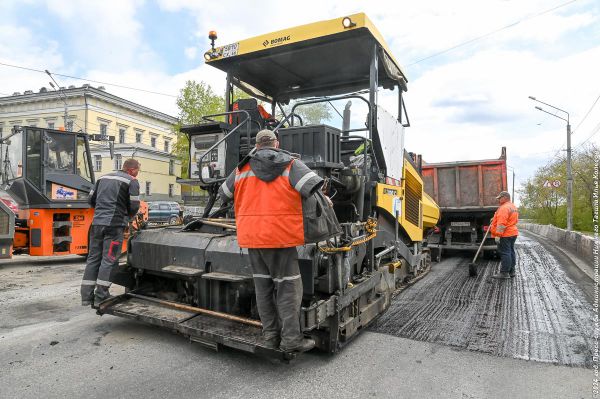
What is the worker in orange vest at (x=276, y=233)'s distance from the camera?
294 cm

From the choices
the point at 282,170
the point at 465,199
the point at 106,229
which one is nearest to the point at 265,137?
the point at 282,170

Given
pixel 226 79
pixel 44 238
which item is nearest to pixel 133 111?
pixel 44 238

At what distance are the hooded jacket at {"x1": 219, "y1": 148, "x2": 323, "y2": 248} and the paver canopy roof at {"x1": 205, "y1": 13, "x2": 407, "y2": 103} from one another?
6.02 feet

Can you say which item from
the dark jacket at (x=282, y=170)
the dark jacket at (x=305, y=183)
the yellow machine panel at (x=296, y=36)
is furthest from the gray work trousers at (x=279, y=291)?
the yellow machine panel at (x=296, y=36)

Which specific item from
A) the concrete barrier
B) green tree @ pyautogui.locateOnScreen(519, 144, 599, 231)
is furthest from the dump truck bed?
green tree @ pyautogui.locateOnScreen(519, 144, 599, 231)

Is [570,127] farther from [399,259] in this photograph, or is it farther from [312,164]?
[312,164]

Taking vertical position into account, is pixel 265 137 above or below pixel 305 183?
above

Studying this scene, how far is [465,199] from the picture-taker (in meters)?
10.2

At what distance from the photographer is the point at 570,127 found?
1734cm

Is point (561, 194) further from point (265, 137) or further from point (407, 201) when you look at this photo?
point (265, 137)

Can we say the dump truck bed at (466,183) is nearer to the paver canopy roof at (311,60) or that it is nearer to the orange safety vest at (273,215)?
the paver canopy roof at (311,60)

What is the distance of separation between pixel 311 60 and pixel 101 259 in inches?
125

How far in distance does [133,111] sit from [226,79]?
120 ft

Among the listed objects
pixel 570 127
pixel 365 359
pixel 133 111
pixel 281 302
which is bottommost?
Answer: pixel 365 359
